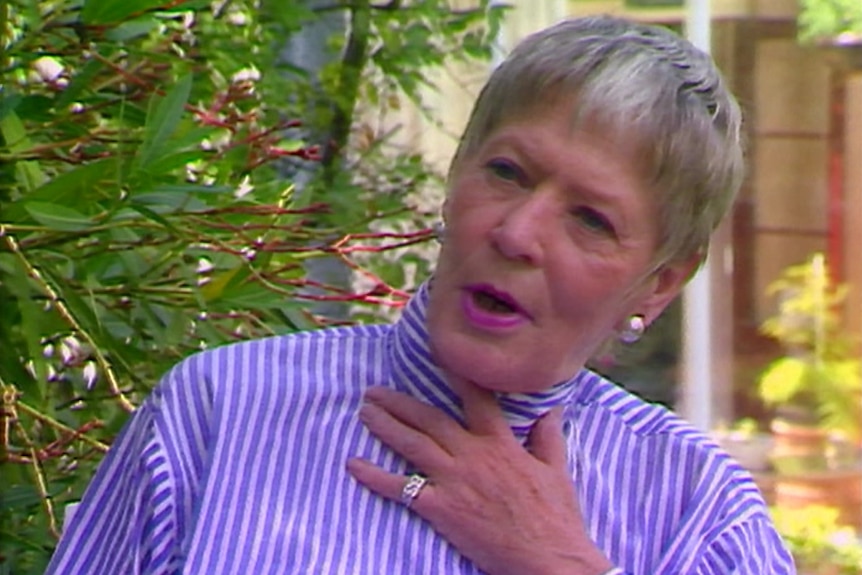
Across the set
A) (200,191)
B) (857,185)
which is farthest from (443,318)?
(857,185)

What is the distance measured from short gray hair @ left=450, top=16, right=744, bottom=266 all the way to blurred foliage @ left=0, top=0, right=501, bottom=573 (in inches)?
22.7

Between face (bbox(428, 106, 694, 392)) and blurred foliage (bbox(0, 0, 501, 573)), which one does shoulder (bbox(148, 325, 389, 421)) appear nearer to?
face (bbox(428, 106, 694, 392))

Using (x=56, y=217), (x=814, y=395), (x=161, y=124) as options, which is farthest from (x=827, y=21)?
(x=56, y=217)

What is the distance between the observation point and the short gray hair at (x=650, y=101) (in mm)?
1598

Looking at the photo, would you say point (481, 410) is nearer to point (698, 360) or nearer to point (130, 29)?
point (130, 29)

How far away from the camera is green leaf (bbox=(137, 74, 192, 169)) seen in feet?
6.84

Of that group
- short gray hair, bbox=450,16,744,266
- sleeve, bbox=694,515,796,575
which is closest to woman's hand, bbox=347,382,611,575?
sleeve, bbox=694,515,796,575

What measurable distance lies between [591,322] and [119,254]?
0.83m

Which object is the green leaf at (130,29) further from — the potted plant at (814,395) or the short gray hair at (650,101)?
the potted plant at (814,395)

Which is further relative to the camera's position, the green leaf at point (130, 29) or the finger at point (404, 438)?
the green leaf at point (130, 29)

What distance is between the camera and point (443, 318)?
1.61m

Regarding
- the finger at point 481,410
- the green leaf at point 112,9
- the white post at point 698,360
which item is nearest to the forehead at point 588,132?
the finger at point 481,410

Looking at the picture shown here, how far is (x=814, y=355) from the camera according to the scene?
15.5 ft

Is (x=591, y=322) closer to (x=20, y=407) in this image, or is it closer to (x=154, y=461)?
(x=154, y=461)
